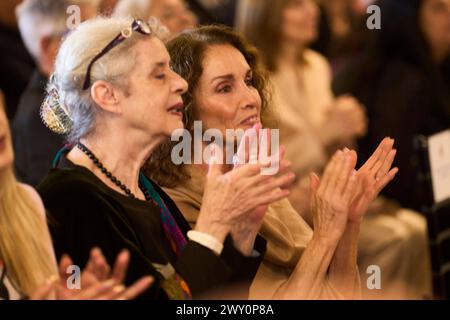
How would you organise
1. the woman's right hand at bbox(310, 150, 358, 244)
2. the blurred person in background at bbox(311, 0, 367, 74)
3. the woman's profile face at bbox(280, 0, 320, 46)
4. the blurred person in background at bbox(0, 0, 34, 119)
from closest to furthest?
the woman's right hand at bbox(310, 150, 358, 244), the blurred person in background at bbox(0, 0, 34, 119), the woman's profile face at bbox(280, 0, 320, 46), the blurred person in background at bbox(311, 0, 367, 74)

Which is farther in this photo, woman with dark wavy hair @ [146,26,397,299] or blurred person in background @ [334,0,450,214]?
blurred person in background @ [334,0,450,214]

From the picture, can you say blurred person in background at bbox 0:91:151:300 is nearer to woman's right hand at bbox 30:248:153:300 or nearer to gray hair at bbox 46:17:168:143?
woman's right hand at bbox 30:248:153:300

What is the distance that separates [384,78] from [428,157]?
0.93 m

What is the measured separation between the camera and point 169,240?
6.95 ft

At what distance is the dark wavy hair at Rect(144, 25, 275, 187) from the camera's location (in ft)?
7.44

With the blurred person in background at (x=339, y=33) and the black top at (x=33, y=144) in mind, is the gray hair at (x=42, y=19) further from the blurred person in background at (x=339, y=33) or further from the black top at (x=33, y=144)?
the blurred person in background at (x=339, y=33)

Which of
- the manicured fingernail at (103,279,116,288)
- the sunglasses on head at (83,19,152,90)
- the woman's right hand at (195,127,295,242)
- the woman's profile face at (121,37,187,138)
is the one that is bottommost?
the manicured fingernail at (103,279,116,288)

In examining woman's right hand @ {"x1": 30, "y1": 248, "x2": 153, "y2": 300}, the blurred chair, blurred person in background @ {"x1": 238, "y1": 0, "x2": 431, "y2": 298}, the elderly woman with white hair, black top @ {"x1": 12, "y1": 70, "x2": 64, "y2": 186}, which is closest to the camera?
woman's right hand @ {"x1": 30, "y1": 248, "x2": 153, "y2": 300}

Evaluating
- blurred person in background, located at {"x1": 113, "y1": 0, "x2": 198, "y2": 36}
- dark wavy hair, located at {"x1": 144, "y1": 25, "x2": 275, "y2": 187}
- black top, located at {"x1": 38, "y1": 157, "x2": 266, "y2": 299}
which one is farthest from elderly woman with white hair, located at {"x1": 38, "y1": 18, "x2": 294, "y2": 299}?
blurred person in background, located at {"x1": 113, "y1": 0, "x2": 198, "y2": 36}

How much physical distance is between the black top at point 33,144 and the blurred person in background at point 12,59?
506 millimetres

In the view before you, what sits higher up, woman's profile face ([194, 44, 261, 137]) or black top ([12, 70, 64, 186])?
woman's profile face ([194, 44, 261, 137])

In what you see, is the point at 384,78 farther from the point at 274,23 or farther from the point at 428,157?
the point at 428,157
